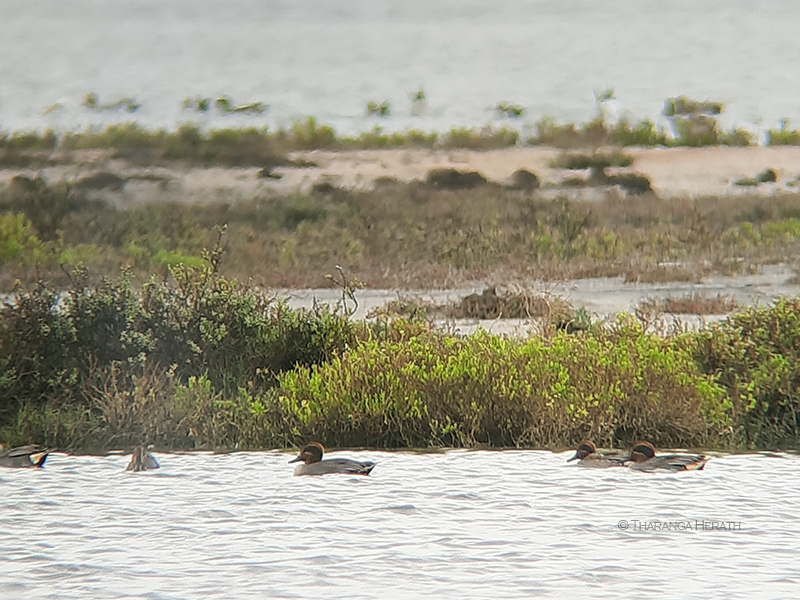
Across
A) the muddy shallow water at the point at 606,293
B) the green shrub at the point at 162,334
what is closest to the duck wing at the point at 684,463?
the green shrub at the point at 162,334

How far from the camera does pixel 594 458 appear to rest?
7.01 meters

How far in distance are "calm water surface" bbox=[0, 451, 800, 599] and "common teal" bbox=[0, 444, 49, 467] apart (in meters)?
0.07

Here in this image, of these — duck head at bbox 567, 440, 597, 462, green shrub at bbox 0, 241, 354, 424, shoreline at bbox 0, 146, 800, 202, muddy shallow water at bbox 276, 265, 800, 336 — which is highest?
shoreline at bbox 0, 146, 800, 202

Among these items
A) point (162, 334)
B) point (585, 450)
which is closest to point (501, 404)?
point (585, 450)

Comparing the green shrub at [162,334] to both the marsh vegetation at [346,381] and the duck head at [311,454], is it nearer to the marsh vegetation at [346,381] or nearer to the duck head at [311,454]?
the marsh vegetation at [346,381]

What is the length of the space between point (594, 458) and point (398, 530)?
4.98 feet

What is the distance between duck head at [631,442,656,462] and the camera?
22.6 feet

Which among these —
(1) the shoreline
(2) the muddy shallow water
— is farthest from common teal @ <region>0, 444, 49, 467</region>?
(1) the shoreline

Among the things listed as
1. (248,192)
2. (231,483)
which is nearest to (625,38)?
(248,192)

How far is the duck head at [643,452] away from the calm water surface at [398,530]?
98mm

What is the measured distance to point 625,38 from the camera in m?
11.5

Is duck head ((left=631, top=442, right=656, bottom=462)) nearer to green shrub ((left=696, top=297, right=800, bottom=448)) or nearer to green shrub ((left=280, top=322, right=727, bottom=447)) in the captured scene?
green shrub ((left=280, top=322, right=727, bottom=447))

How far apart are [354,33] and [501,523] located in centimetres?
670

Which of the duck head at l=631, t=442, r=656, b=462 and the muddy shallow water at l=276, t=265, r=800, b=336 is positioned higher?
the duck head at l=631, t=442, r=656, b=462
